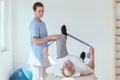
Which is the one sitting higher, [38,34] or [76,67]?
[38,34]

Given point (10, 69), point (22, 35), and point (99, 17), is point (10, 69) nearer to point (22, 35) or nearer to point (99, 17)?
point (22, 35)

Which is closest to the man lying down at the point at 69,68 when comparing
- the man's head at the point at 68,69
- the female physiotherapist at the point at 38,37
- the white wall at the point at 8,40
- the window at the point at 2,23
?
the man's head at the point at 68,69

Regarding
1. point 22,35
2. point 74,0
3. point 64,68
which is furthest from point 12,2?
point 64,68

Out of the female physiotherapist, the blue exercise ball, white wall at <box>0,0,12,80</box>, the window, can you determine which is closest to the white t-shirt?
the female physiotherapist

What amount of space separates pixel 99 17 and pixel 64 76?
→ 5.35 ft

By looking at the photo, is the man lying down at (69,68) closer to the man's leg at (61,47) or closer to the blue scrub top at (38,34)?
the man's leg at (61,47)

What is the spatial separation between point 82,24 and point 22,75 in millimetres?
1350

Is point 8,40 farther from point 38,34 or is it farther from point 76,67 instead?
point 76,67

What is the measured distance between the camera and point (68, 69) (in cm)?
268

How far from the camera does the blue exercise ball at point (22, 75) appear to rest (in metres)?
3.81

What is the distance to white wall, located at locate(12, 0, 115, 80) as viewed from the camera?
13.0 feet

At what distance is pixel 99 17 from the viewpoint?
13.0ft

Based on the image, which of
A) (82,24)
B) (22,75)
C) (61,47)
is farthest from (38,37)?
(82,24)

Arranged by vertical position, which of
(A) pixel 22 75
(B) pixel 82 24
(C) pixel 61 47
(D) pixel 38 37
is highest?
(B) pixel 82 24
